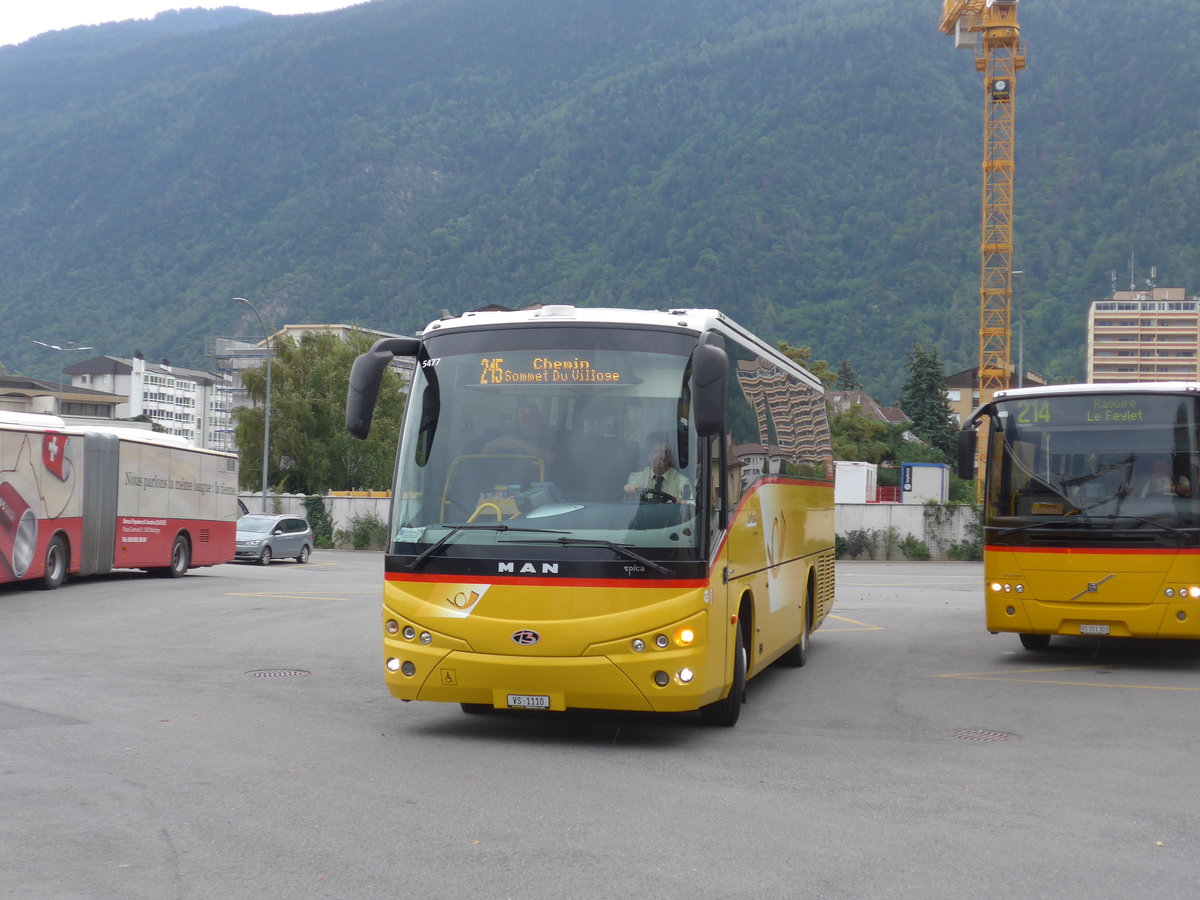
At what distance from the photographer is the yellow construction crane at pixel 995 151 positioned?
80125 mm

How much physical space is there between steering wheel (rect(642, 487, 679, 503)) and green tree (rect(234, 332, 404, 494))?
63.1 meters

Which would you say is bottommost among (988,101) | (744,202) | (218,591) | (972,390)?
(218,591)

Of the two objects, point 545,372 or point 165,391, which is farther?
point 165,391

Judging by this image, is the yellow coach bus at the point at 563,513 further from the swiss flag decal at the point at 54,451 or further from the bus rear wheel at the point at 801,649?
the swiss flag decal at the point at 54,451

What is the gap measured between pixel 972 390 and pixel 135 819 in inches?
6475

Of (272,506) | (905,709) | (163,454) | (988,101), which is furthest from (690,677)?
(988,101)

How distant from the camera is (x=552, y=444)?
9219 millimetres

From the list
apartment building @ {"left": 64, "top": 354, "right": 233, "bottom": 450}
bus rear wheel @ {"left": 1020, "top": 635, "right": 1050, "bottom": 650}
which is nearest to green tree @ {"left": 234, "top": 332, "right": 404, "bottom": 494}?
bus rear wheel @ {"left": 1020, "top": 635, "right": 1050, "bottom": 650}

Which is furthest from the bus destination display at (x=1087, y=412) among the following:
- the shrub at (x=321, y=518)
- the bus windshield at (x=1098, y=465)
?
the shrub at (x=321, y=518)

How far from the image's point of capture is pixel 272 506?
54500 mm

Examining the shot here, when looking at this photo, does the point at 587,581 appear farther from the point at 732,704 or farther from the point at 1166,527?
the point at 1166,527

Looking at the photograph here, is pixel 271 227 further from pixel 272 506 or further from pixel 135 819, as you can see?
pixel 135 819

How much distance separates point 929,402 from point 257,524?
281 feet

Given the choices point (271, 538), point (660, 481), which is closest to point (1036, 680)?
point (660, 481)
